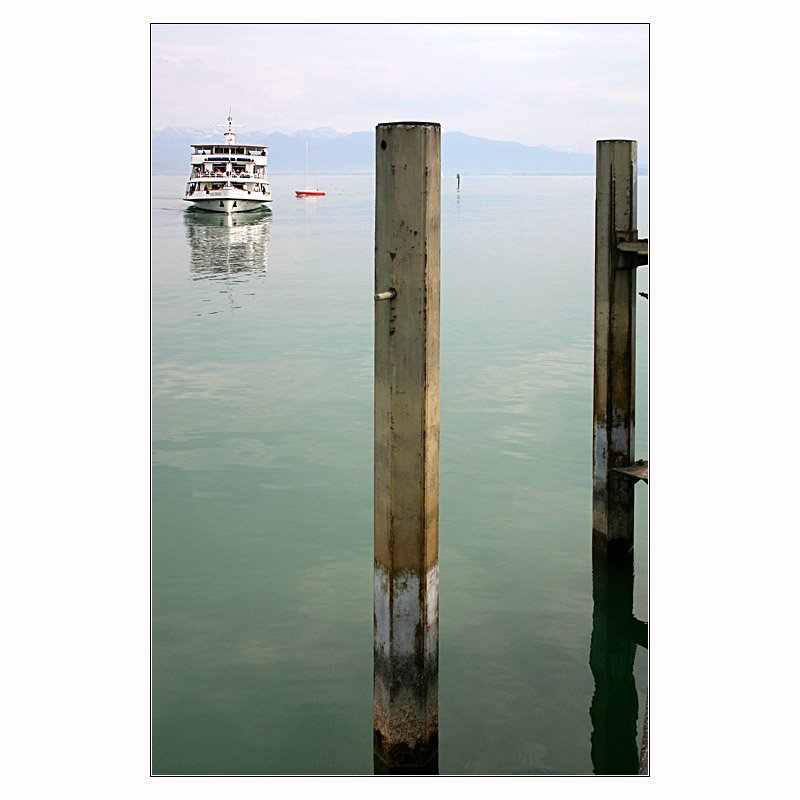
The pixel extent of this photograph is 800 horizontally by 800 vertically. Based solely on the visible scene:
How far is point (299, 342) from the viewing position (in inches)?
634

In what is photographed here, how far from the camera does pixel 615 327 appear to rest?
6875 mm

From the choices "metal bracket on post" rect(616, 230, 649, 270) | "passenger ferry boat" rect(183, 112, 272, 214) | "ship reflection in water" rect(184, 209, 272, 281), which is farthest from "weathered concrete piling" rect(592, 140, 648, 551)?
"passenger ferry boat" rect(183, 112, 272, 214)

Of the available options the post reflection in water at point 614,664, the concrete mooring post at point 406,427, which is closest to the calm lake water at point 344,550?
the post reflection in water at point 614,664

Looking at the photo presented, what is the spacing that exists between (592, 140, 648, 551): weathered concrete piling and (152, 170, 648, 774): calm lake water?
0.56 meters

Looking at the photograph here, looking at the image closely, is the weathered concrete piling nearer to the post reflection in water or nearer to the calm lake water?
the post reflection in water

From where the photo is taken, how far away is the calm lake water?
5695mm

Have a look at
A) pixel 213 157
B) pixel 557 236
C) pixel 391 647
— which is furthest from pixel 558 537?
pixel 213 157

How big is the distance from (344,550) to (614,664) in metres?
2.09

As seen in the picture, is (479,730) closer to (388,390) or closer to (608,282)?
(388,390)

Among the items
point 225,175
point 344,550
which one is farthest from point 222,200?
point 344,550

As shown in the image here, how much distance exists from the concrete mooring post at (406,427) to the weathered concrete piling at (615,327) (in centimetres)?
229

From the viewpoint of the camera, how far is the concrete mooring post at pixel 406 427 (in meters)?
4.53

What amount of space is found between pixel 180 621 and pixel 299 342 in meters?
9.45

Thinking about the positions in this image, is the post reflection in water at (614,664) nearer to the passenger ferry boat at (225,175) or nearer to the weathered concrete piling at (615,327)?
the weathered concrete piling at (615,327)
